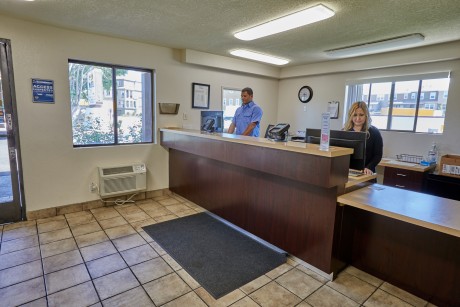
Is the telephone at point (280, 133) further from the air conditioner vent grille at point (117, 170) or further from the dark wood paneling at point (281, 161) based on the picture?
the air conditioner vent grille at point (117, 170)

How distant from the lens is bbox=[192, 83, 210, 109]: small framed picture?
14.9 feet

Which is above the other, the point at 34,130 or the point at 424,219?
the point at 34,130

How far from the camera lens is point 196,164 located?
3.74 meters

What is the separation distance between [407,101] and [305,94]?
183 cm

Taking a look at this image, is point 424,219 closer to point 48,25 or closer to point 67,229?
point 67,229

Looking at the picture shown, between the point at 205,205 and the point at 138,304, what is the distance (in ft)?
5.98

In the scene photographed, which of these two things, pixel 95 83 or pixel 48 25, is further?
pixel 95 83

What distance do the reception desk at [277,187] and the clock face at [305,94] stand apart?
2.91 meters

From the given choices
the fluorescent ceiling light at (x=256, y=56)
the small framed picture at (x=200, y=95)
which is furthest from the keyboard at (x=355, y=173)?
the small framed picture at (x=200, y=95)

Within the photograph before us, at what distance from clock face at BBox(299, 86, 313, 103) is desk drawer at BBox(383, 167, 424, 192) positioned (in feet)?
6.97

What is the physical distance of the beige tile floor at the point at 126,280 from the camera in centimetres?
197

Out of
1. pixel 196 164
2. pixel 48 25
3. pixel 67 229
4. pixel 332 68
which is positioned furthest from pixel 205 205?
pixel 332 68

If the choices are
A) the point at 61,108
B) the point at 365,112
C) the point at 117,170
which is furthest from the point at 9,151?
the point at 365,112

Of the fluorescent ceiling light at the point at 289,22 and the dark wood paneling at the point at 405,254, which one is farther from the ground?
the fluorescent ceiling light at the point at 289,22
